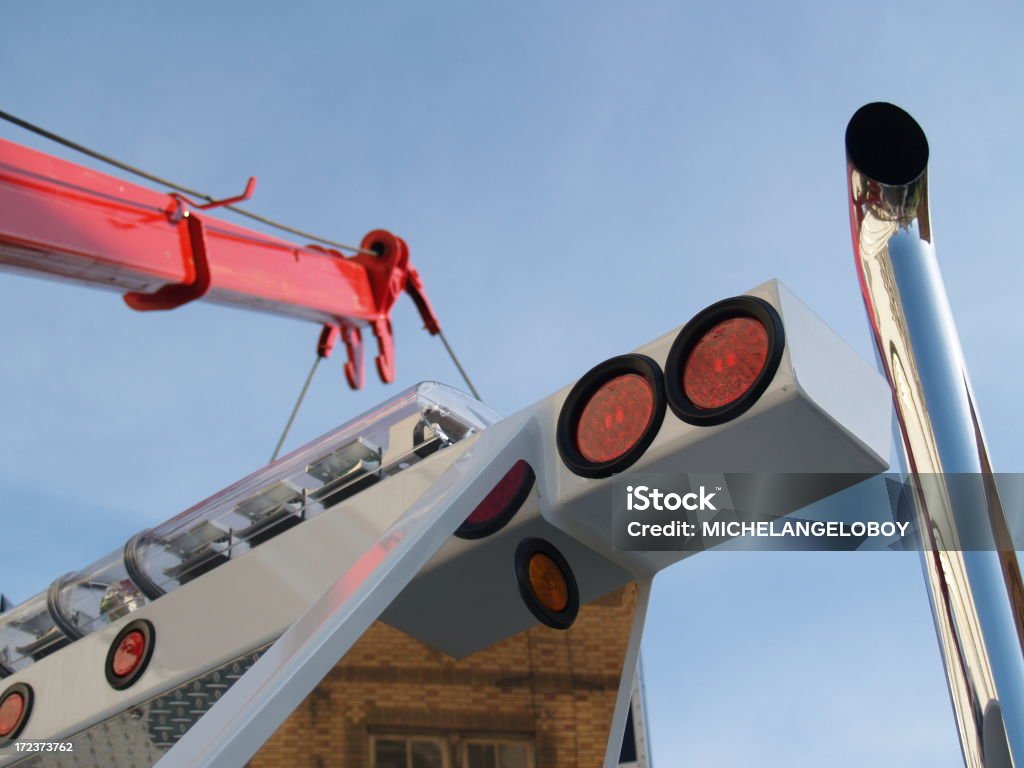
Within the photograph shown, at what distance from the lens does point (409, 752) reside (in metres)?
2.50

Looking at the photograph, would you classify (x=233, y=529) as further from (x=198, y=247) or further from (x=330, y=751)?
(x=198, y=247)

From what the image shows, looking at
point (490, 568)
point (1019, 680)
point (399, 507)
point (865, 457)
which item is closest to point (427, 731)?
point (490, 568)

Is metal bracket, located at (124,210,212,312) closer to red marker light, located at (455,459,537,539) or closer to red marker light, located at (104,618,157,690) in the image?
red marker light, located at (104,618,157,690)

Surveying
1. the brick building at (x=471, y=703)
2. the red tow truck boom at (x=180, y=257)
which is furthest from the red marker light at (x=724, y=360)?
the red tow truck boom at (x=180, y=257)

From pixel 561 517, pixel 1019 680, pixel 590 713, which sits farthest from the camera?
pixel 590 713

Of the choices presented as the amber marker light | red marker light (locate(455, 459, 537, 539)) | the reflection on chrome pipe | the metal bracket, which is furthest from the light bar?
the metal bracket

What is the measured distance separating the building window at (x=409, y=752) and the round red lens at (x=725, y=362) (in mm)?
916

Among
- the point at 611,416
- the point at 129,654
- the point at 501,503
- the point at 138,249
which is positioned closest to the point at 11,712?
the point at 129,654

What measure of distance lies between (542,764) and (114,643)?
1.36m

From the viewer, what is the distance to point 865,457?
241cm

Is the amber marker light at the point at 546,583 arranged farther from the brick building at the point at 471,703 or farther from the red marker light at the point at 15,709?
the red marker light at the point at 15,709

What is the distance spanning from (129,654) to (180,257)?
361 centimetres

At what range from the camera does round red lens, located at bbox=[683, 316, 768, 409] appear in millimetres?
2312

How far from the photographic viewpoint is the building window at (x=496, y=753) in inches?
102
